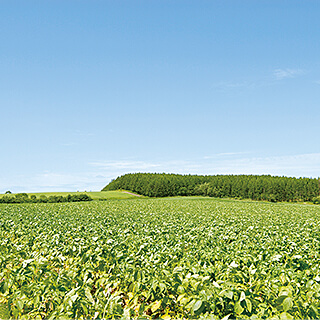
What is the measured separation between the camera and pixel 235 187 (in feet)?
325

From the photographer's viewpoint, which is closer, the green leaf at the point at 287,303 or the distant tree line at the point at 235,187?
the green leaf at the point at 287,303

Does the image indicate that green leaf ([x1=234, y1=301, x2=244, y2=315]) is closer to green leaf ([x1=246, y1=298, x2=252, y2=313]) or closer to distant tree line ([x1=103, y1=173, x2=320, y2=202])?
green leaf ([x1=246, y1=298, x2=252, y2=313])

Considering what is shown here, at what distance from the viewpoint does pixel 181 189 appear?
105m

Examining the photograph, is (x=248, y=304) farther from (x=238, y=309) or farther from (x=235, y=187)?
(x=235, y=187)

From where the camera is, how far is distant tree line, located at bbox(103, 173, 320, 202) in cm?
9619

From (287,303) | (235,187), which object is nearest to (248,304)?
(287,303)

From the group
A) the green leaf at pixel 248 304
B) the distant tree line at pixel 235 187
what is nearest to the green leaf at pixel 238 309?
the green leaf at pixel 248 304

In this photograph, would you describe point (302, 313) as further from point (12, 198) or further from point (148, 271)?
point (12, 198)

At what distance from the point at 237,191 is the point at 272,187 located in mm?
11431

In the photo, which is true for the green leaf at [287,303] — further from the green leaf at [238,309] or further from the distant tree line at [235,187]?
the distant tree line at [235,187]

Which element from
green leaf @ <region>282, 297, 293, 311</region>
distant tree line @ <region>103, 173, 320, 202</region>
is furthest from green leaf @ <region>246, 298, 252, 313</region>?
distant tree line @ <region>103, 173, 320, 202</region>

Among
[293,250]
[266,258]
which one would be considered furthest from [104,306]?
[293,250]

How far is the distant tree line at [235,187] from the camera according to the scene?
316 feet

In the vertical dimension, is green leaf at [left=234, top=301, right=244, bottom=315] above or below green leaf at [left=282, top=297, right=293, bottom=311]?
below
